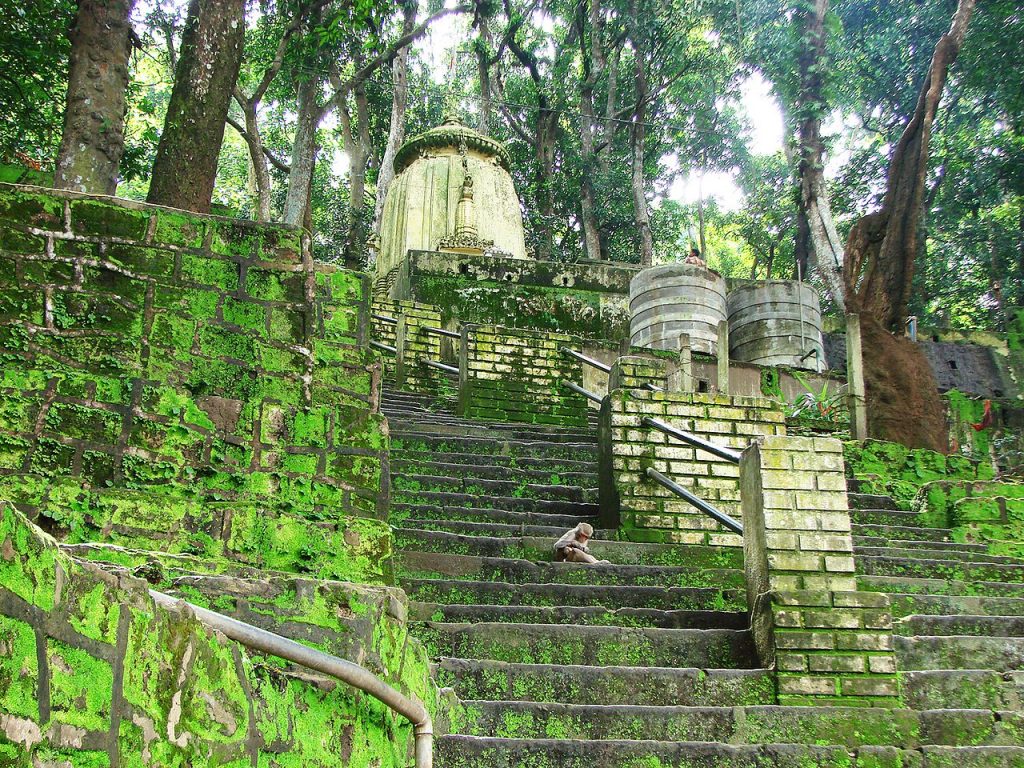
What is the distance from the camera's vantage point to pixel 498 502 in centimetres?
768

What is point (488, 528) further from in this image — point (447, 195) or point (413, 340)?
point (447, 195)

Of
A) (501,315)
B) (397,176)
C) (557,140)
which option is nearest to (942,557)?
(501,315)

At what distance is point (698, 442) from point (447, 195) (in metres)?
16.6

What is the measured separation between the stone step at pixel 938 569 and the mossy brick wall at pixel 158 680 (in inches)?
174

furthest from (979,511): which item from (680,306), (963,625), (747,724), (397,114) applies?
(397,114)

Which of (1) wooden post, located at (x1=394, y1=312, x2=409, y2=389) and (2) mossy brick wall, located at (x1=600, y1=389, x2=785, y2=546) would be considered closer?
(2) mossy brick wall, located at (x1=600, y1=389, x2=785, y2=546)

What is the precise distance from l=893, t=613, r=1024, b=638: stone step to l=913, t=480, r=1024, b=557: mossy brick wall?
2.29 meters

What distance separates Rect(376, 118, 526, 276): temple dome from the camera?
21.1 metres

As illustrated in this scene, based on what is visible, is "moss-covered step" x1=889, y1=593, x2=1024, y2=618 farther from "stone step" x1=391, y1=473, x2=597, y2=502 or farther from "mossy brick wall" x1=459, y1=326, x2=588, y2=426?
"mossy brick wall" x1=459, y1=326, x2=588, y2=426

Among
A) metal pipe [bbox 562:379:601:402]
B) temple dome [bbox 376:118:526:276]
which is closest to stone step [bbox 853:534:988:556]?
metal pipe [bbox 562:379:601:402]

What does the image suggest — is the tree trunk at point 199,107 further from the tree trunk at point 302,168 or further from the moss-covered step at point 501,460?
the tree trunk at point 302,168

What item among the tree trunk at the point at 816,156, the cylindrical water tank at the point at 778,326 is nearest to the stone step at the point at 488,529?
the cylindrical water tank at the point at 778,326

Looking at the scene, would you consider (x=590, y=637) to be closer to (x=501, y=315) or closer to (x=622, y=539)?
(x=622, y=539)

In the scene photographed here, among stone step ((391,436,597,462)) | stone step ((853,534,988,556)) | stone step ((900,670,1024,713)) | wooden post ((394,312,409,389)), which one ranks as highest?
wooden post ((394,312,409,389))
